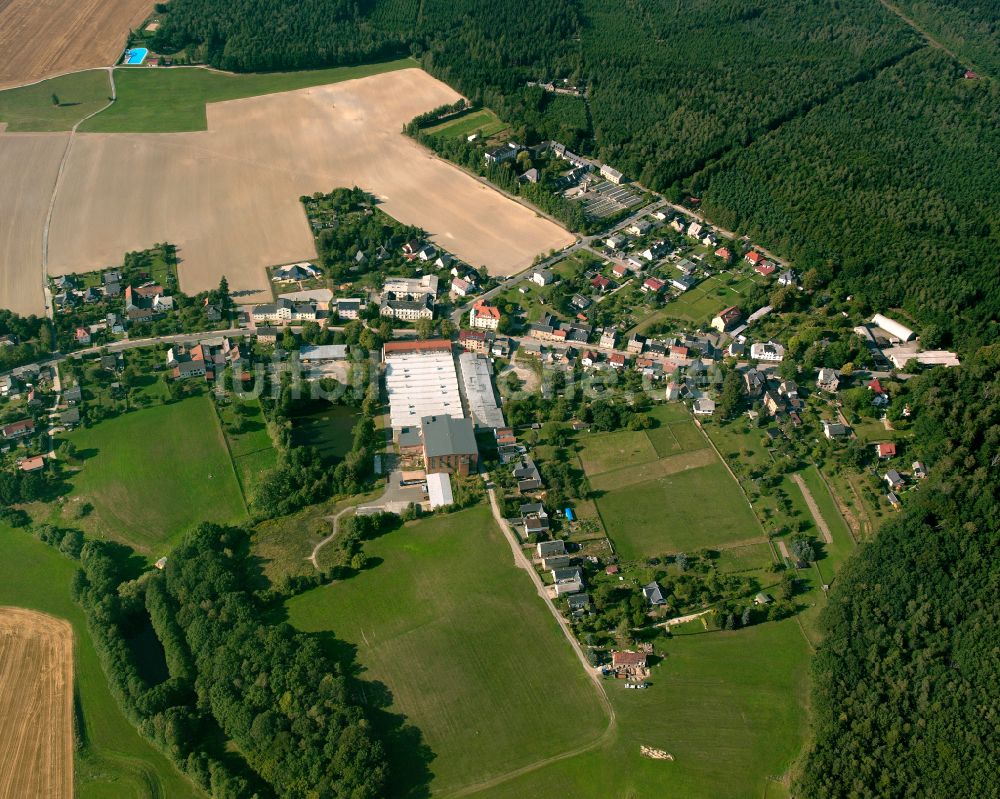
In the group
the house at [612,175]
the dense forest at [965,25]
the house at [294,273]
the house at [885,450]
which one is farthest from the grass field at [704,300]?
the dense forest at [965,25]

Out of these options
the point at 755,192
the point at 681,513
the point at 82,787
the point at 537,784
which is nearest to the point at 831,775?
the point at 537,784

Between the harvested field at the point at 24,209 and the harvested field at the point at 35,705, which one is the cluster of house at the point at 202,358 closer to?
the harvested field at the point at 24,209

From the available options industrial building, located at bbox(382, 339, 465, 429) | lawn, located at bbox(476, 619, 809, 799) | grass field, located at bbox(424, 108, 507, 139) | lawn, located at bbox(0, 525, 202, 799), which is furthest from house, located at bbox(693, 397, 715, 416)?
grass field, located at bbox(424, 108, 507, 139)

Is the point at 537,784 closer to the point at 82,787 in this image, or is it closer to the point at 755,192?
the point at 82,787

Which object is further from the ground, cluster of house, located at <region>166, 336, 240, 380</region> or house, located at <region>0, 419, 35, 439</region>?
cluster of house, located at <region>166, 336, 240, 380</region>

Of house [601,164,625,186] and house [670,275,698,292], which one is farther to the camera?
house [601,164,625,186]

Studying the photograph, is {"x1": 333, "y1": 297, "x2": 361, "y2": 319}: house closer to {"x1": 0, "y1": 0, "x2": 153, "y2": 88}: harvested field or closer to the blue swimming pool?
the blue swimming pool
